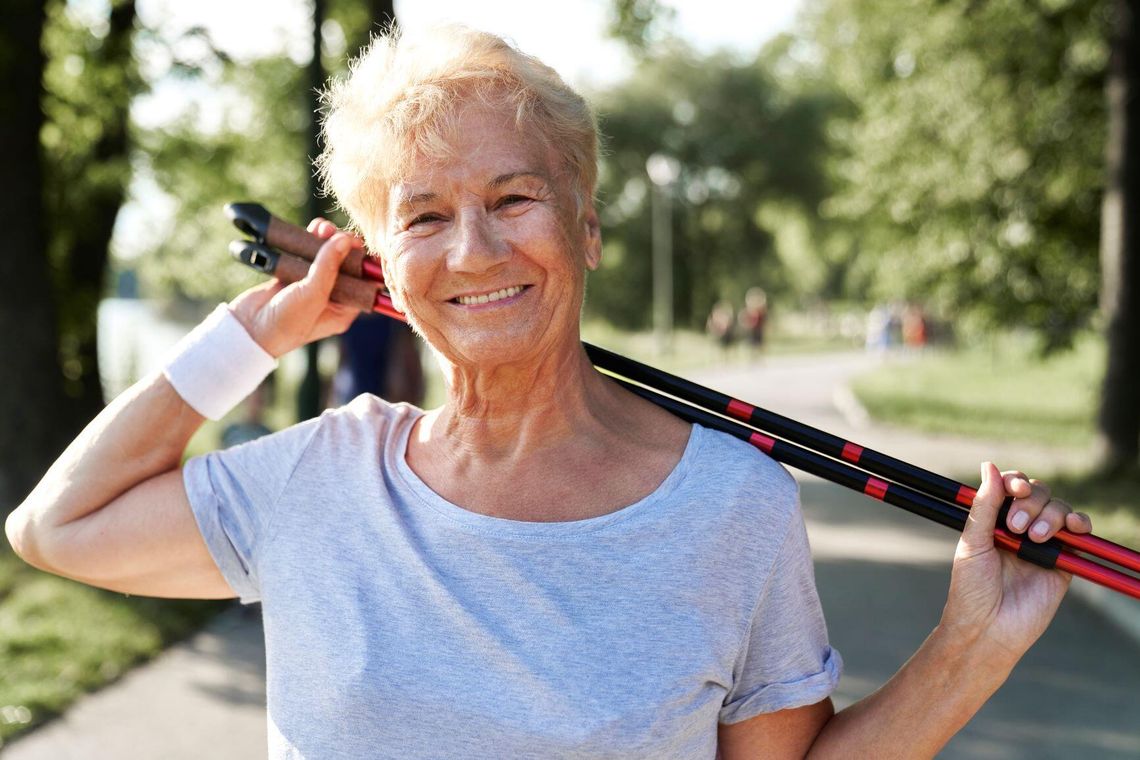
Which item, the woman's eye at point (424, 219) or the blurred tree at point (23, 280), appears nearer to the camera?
the woman's eye at point (424, 219)

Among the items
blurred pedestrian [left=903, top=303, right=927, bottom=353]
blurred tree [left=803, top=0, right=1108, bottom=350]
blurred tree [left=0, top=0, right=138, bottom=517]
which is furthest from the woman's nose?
blurred pedestrian [left=903, top=303, right=927, bottom=353]

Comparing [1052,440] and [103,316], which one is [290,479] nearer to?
[103,316]

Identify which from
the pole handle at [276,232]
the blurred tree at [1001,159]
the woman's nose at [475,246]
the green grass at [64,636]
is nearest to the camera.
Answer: the woman's nose at [475,246]

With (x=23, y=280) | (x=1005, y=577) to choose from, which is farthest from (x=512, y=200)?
(x=23, y=280)

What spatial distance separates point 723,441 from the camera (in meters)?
1.71

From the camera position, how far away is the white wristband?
191 cm

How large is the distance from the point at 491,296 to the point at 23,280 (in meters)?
6.65

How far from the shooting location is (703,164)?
4666 centimetres

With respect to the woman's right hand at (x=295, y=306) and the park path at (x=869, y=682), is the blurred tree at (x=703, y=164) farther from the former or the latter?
the woman's right hand at (x=295, y=306)

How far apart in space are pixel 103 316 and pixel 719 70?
39985 mm

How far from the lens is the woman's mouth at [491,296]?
1673 millimetres

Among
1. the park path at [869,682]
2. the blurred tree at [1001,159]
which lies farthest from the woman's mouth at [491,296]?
the blurred tree at [1001,159]

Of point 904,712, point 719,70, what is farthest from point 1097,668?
point 719,70

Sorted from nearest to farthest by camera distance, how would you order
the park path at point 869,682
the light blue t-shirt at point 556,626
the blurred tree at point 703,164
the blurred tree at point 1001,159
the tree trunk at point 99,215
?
the light blue t-shirt at point 556,626, the park path at point 869,682, the tree trunk at point 99,215, the blurred tree at point 1001,159, the blurred tree at point 703,164
